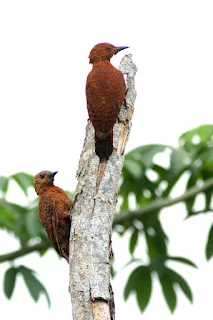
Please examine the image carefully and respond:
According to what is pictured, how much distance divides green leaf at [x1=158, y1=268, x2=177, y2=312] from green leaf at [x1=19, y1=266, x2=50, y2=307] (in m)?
1.08

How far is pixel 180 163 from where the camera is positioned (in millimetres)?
9695

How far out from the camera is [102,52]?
8242mm

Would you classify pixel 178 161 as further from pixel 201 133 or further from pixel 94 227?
pixel 94 227

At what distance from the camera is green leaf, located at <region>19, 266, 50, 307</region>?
10.2 meters

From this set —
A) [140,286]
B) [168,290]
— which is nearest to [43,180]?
[140,286]

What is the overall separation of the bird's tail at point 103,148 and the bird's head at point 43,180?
1035 mm

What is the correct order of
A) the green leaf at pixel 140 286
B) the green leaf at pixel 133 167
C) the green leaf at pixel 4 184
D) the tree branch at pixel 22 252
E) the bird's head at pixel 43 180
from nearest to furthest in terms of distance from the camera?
the bird's head at pixel 43 180
the green leaf at pixel 4 184
the green leaf at pixel 133 167
the tree branch at pixel 22 252
the green leaf at pixel 140 286

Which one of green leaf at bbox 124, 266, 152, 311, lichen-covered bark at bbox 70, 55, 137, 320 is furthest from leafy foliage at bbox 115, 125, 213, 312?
lichen-covered bark at bbox 70, 55, 137, 320

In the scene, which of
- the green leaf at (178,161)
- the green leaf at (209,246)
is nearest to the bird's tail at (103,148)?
the green leaf at (178,161)

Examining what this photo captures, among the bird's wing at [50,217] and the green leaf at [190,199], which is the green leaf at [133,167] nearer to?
the green leaf at [190,199]

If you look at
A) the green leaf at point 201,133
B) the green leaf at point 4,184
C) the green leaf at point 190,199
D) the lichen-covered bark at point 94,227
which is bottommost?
the lichen-covered bark at point 94,227

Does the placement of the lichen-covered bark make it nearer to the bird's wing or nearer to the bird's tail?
the bird's tail

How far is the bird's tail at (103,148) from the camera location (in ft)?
25.1

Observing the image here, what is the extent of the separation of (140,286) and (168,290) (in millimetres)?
272
